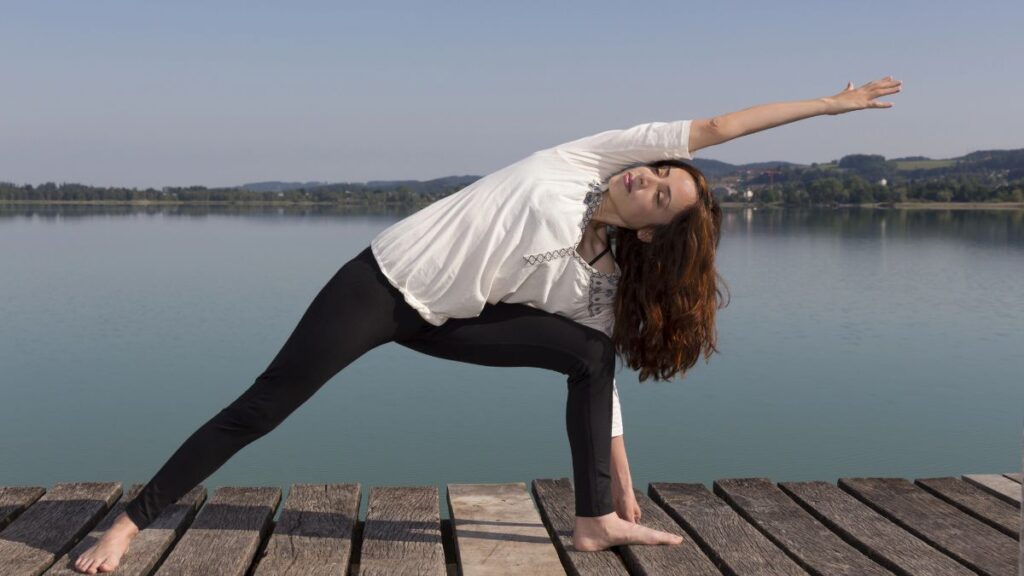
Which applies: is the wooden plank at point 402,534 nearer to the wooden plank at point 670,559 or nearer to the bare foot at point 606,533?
the bare foot at point 606,533

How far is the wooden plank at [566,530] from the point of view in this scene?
268cm

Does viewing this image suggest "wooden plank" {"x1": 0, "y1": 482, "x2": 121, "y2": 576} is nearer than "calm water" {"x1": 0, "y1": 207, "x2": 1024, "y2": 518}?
Yes

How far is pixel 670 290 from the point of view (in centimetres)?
273

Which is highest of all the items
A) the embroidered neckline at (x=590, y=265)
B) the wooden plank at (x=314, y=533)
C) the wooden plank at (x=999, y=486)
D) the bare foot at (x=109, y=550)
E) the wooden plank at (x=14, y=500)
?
the embroidered neckline at (x=590, y=265)

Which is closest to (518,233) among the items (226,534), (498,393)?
(226,534)

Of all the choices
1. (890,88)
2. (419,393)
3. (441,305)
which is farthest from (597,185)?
(419,393)

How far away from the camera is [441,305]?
2.66 metres

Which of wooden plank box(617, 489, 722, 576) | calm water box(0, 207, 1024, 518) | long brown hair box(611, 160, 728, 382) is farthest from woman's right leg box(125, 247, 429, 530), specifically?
calm water box(0, 207, 1024, 518)

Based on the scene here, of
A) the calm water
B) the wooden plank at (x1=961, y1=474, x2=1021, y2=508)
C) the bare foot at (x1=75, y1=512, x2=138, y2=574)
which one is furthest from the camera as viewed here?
the calm water

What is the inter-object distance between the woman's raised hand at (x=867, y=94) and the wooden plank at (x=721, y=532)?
1.26 meters

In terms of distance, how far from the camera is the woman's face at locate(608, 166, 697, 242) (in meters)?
2.67

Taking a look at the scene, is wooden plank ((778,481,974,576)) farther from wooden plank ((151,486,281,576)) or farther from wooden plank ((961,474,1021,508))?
wooden plank ((151,486,281,576))

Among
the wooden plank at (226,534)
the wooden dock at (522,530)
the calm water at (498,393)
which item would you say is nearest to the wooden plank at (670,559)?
the wooden dock at (522,530)

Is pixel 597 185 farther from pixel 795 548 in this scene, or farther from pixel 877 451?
pixel 877 451
